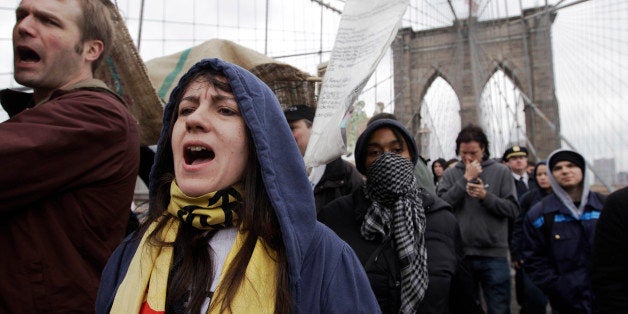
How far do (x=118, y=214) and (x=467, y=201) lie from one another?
8.71 ft

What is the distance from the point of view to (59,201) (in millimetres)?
1252

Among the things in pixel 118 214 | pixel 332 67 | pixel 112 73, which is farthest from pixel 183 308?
pixel 112 73

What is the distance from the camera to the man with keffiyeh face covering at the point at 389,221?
166cm

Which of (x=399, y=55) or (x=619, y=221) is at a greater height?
(x=399, y=55)

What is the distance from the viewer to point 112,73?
2225mm

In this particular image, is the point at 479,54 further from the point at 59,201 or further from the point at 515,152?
the point at 59,201

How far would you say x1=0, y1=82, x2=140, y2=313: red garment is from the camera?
3.77ft

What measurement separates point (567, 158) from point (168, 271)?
275 centimetres

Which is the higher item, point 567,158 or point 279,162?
point 567,158

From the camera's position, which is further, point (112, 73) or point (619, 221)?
point (112, 73)

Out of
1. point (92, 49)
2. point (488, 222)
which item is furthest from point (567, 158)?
point (92, 49)

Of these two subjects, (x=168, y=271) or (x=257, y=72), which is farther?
(x=257, y=72)

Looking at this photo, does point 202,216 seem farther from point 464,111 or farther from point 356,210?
point 464,111

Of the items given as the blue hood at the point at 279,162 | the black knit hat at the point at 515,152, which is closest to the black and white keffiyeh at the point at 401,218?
the blue hood at the point at 279,162
